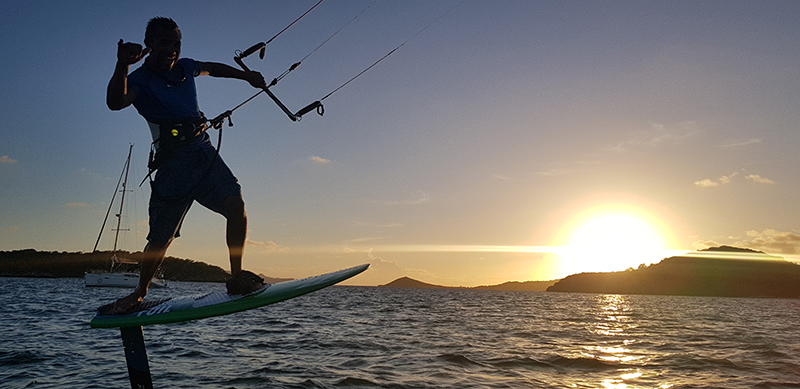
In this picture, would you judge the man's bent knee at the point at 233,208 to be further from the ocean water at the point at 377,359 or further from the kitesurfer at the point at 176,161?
the ocean water at the point at 377,359

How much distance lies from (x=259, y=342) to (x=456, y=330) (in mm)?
9567

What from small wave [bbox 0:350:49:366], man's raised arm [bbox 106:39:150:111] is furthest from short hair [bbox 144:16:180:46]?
small wave [bbox 0:350:49:366]

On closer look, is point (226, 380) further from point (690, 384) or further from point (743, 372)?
point (743, 372)

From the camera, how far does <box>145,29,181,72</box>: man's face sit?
13.0 feet

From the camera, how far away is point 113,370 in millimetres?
10867

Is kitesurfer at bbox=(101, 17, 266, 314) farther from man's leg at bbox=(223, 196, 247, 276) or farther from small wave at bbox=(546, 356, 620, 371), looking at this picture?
small wave at bbox=(546, 356, 620, 371)

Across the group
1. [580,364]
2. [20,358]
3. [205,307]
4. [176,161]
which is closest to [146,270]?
[205,307]

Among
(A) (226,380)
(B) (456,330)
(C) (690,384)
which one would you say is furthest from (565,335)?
(A) (226,380)

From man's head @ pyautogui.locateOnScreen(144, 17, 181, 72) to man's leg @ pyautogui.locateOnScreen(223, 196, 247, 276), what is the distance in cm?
129

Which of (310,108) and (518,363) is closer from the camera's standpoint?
(310,108)

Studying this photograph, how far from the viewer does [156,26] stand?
13.0 ft

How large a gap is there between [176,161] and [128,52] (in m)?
1.04

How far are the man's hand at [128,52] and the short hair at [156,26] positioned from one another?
0.49m

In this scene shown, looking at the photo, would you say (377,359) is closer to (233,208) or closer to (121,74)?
(233,208)
